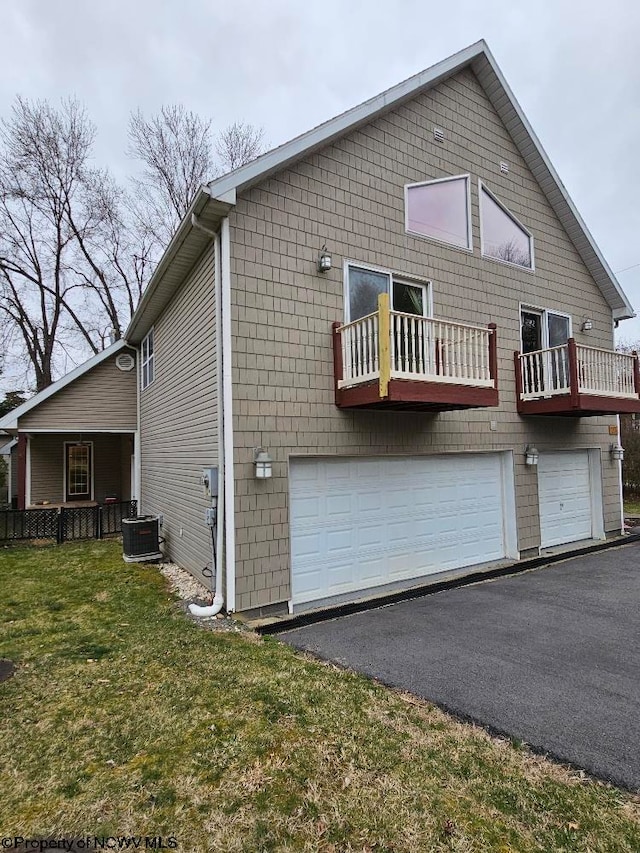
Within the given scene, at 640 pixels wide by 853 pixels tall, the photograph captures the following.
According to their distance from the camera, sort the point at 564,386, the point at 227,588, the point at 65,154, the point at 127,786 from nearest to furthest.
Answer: the point at 127,786 < the point at 227,588 < the point at 564,386 < the point at 65,154

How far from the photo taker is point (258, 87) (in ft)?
53.8

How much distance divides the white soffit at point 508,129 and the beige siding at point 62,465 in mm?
10985

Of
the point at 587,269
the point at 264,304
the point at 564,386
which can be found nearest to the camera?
the point at 264,304

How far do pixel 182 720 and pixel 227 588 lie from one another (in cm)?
219

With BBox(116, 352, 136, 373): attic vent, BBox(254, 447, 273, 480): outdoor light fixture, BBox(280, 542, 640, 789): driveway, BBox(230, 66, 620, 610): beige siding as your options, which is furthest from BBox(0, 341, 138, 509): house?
BBox(280, 542, 640, 789): driveway

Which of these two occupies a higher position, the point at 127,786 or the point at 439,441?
the point at 439,441

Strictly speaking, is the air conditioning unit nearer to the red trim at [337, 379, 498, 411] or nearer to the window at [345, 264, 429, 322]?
the red trim at [337, 379, 498, 411]

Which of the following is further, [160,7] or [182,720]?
[160,7]

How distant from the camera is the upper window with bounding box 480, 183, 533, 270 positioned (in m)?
8.58

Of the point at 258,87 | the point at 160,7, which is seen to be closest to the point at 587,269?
the point at 160,7

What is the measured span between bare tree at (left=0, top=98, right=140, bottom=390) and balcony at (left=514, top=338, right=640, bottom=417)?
690 inches

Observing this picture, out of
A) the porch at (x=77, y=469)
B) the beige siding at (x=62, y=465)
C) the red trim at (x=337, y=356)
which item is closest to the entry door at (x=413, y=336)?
the red trim at (x=337, y=356)

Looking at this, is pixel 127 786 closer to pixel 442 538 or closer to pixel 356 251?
pixel 442 538

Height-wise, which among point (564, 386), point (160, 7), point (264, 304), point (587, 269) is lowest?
point (564, 386)
